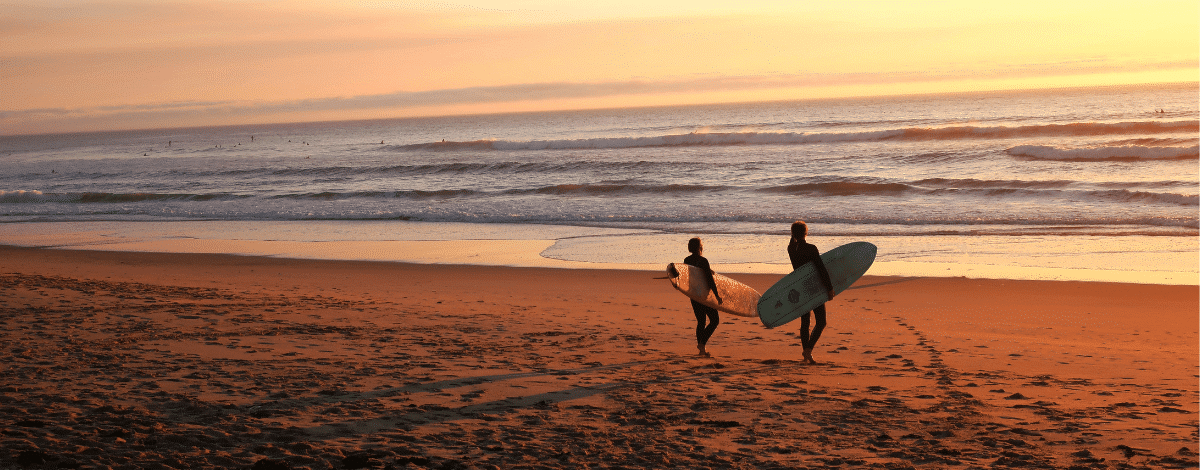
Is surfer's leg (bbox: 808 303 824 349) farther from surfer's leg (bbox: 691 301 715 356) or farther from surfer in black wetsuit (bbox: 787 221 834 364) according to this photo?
surfer's leg (bbox: 691 301 715 356)

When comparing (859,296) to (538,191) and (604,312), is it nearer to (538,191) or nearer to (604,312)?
(604,312)

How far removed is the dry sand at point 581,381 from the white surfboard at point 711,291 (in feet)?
1.25

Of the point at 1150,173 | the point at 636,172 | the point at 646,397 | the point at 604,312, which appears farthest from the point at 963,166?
the point at 646,397

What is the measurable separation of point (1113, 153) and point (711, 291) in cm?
2971

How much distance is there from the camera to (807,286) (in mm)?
7453

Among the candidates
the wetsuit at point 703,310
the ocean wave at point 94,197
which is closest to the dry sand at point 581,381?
the wetsuit at point 703,310

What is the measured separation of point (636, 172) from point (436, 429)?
100 ft

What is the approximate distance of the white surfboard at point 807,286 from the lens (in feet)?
24.3

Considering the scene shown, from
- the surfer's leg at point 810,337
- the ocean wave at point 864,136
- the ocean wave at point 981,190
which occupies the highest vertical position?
the ocean wave at point 864,136

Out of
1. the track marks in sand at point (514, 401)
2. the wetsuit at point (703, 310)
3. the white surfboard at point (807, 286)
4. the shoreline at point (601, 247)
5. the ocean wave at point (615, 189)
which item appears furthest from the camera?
the ocean wave at point (615, 189)

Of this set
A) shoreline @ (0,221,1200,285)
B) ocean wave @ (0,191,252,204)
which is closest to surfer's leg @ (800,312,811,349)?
shoreline @ (0,221,1200,285)

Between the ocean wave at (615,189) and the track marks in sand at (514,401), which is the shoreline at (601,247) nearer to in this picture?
the track marks in sand at (514,401)

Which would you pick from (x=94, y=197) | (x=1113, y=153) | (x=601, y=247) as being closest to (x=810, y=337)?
(x=601, y=247)

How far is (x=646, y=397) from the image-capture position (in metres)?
5.79
